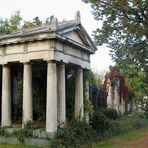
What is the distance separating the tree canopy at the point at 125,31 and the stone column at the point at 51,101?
13.3 ft

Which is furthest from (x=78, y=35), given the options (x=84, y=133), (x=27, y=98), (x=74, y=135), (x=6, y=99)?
(x=74, y=135)

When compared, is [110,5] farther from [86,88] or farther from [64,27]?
[86,88]

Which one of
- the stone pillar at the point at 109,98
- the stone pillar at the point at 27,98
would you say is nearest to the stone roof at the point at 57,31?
the stone pillar at the point at 27,98

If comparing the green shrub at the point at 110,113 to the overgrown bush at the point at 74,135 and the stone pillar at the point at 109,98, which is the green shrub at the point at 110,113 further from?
the overgrown bush at the point at 74,135

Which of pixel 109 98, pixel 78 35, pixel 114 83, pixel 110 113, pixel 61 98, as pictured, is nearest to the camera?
pixel 61 98

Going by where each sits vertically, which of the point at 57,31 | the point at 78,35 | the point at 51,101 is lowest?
the point at 51,101

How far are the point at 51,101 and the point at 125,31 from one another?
240 inches

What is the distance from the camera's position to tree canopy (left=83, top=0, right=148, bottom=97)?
2116cm

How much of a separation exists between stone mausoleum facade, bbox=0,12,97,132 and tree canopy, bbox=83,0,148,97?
76.7 inches

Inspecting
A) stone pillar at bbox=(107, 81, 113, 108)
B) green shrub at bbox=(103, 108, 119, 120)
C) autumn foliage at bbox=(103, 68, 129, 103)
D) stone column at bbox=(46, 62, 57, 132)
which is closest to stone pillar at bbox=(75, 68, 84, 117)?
stone column at bbox=(46, 62, 57, 132)

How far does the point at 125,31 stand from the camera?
2192cm

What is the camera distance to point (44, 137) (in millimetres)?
20438

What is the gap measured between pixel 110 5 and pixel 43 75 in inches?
349

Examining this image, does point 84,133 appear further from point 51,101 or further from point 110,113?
point 110,113
